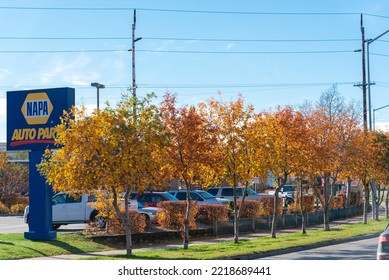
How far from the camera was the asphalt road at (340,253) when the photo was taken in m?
17.4

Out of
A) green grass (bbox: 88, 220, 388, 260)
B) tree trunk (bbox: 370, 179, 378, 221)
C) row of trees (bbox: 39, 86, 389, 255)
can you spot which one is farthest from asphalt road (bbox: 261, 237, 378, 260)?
tree trunk (bbox: 370, 179, 378, 221)

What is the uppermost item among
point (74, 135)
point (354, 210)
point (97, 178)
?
point (74, 135)

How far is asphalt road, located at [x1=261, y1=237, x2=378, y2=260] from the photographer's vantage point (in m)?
17.4

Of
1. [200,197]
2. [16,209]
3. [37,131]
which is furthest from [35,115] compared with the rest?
[16,209]

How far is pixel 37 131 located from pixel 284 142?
9.76 meters

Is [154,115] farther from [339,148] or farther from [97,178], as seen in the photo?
[339,148]

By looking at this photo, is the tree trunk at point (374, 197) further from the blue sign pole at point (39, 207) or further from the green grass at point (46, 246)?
the blue sign pole at point (39, 207)

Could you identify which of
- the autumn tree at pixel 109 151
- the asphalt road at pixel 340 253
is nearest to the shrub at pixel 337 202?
the asphalt road at pixel 340 253

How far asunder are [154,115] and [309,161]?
941 centimetres

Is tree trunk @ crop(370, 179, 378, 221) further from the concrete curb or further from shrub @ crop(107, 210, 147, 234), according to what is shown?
shrub @ crop(107, 210, 147, 234)

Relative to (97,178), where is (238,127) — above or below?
above

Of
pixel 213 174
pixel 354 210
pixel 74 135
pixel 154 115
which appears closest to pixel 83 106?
pixel 74 135

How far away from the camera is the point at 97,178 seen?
16797 millimetres

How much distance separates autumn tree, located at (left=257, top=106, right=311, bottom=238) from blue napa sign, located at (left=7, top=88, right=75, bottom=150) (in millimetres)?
7603
